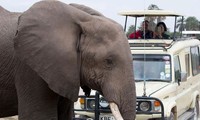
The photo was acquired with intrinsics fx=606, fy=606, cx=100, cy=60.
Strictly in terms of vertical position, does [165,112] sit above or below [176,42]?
below

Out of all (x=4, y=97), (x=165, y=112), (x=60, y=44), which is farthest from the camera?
(x=165, y=112)

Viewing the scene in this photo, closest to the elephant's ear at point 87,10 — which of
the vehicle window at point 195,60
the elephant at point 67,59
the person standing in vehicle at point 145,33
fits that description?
the elephant at point 67,59

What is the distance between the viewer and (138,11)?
11102mm

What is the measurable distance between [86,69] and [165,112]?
3.98m

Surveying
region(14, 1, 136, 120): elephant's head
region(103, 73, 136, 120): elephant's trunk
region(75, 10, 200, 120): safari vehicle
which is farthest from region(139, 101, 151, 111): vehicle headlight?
region(103, 73, 136, 120): elephant's trunk

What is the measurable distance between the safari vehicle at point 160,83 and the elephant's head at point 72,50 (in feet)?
12.2

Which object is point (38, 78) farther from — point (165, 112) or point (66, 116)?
point (165, 112)

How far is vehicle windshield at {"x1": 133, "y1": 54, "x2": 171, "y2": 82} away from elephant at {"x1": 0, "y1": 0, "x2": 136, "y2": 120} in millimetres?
4508

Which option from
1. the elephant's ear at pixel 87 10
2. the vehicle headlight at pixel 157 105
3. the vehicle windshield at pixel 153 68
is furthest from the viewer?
the vehicle windshield at pixel 153 68

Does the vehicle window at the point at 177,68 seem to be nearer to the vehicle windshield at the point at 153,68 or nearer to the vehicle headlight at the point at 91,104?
the vehicle windshield at the point at 153,68

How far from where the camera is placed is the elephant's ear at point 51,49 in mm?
4711

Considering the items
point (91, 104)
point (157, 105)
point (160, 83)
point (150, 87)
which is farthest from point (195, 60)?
point (91, 104)

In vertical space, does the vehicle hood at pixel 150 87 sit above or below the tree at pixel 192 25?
above

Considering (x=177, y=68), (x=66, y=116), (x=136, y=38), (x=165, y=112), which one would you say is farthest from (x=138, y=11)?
(x=66, y=116)
